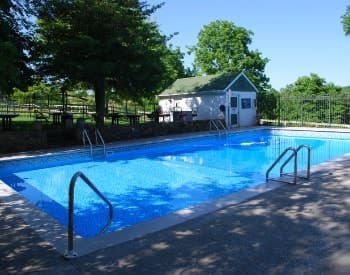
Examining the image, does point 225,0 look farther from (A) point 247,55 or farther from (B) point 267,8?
(A) point 247,55

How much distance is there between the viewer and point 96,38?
14.9 metres

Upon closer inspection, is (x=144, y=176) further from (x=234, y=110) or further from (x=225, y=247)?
(x=234, y=110)

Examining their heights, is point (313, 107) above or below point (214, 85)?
below

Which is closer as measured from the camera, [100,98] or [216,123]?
[100,98]

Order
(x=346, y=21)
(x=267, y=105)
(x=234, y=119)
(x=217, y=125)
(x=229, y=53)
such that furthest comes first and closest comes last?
1. (x=229, y=53)
2. (x=267, y=105)
3. (x=346, y=21)
4. (x=234, y=119)
5. (x=217, y=125)

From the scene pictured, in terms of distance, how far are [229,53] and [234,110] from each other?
1710cm

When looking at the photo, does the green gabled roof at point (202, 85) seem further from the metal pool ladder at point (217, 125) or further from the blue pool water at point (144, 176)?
the blue pool water at point (144, 176)

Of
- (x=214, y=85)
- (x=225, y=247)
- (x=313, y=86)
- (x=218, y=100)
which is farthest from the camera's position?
(x=313, y=86)

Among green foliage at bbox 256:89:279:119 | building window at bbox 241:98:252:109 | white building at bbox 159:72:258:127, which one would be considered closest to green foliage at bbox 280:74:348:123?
green foliage at bbox 256:89:279:119

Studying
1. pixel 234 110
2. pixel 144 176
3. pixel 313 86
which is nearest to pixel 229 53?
pixel 313 86

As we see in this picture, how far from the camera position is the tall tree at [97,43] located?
13.9m

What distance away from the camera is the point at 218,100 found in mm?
21828

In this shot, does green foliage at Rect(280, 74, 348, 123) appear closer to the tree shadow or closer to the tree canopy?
the tree canopy

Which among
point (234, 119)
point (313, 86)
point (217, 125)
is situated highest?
point (313, 86)
